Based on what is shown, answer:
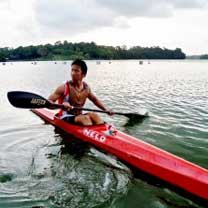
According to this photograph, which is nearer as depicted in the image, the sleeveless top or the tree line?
the sleeveless top

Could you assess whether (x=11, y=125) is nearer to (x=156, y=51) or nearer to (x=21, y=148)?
(x=21, y=148)

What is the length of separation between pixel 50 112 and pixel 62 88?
10.5ft

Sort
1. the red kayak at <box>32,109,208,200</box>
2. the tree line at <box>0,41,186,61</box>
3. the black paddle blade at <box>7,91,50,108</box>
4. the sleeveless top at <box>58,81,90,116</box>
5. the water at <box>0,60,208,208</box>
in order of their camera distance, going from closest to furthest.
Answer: the water at <box>0,60,208,208</box> → the red kayak at <box>32,109,208,200</box> → the black paddle blade at <box>7,91,50,108</box> → the sleeveless top at <box>58,81,90,116</box> → the tree line at <box>0,41,186,61</box>

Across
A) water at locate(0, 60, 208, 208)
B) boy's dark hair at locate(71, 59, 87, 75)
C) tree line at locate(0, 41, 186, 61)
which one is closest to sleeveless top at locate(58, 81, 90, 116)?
boy's dark hair at locate(71, 59, 87, 75)

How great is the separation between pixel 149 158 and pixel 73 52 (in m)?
160

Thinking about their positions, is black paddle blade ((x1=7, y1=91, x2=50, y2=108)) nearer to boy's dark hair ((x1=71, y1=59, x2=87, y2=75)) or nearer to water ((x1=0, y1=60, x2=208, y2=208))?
water ((x1=0, y1=60, x2=208, y2=208))

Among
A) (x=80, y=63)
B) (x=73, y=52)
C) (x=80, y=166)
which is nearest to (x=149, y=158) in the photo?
(x=80, y=166)

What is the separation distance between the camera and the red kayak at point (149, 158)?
6000 mm

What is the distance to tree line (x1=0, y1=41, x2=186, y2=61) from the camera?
553 ft

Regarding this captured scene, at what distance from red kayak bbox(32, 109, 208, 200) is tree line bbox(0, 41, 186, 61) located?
153608 millimetres

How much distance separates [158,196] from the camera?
19.8ft

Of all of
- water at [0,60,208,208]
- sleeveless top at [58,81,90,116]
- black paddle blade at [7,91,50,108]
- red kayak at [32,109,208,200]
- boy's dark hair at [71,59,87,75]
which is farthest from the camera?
sleeveless top at [58,81,90,116]

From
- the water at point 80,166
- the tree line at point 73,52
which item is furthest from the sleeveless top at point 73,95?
the tree line at point 73,52

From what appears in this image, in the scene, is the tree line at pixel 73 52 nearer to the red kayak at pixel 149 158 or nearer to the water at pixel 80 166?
the water at pixel 80 166
